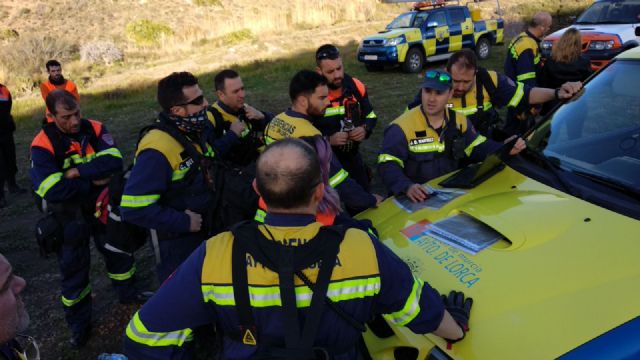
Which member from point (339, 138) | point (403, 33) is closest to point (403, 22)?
point (403, 33)

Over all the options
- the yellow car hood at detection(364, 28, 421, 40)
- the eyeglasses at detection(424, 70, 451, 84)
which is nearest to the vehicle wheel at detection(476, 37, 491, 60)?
the yellow car hood at detection(364, 28, 421, 40)

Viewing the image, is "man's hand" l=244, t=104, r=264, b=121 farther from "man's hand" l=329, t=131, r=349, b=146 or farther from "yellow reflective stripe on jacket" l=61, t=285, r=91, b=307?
"yellow reflective stripe on jacket" l=61, t=285, r=91, b=307

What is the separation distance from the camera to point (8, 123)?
5.73m

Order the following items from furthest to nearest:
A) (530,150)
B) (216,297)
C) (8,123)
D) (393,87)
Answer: (393,87), (8,123), (530,150), (216,297)

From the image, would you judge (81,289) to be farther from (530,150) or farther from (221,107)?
(530,150)

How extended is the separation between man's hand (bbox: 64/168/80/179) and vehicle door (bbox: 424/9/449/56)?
36.4 feet

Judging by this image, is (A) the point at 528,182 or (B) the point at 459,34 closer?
(A) the point at 528,182

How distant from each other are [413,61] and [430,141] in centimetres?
989

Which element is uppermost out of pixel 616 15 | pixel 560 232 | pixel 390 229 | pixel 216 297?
pixel 616 15

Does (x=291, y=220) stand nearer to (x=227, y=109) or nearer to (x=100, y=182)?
(x=100, y=182)

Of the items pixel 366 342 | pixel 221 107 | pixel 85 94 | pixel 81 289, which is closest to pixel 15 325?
pixel 366 342

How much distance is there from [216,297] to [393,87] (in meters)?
9.96

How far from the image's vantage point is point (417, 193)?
2.63 m

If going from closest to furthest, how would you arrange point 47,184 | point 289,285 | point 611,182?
point 289,285
point 611,182
point 47,184
